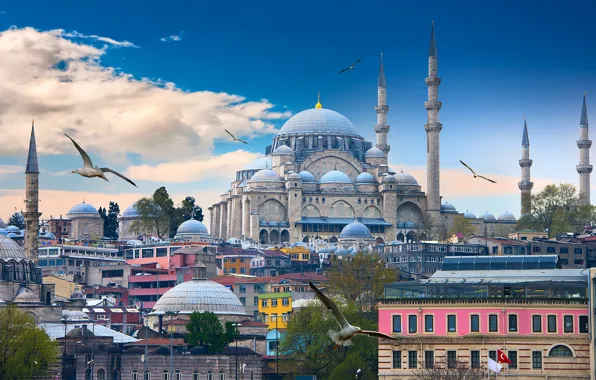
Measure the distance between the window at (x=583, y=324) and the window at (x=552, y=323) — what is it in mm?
912

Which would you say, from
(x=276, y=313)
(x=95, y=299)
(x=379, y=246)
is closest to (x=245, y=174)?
(x=379, y=246)

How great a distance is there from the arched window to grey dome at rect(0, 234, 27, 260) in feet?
172

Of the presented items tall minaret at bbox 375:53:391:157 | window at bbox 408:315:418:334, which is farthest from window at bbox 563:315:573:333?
tall minaret at bbox 375:53:391:157

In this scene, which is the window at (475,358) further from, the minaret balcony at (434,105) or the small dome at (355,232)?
the minaret balcony at (434,105)

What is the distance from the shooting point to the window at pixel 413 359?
65.1 meters

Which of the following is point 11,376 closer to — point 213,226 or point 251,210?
point 251,210

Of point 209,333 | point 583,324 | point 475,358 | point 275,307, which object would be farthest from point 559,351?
point 275,307

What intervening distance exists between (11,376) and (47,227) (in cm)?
9958

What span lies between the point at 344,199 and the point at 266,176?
7.10m

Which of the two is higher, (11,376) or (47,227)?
(47,227)

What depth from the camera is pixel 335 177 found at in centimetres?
16062

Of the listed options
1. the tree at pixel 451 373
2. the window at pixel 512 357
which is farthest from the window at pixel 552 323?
the tree at pixel 451 373

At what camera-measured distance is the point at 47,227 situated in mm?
176750

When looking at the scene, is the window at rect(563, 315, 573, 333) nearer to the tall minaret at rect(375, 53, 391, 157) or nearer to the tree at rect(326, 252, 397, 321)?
the tree at rect(326, 252, 397, 321)
